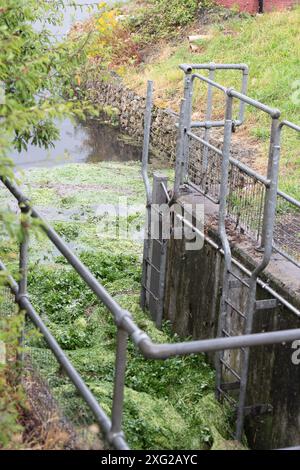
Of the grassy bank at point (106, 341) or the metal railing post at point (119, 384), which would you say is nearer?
the metal railing post at point (119, 384)

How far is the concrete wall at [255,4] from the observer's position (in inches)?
808

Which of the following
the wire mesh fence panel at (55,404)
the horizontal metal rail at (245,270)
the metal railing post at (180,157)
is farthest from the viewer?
the metal railing post at (180,157)

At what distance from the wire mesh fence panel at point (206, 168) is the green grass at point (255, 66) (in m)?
3.32

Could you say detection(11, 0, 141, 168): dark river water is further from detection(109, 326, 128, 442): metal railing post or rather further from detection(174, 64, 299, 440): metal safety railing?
detection(109, 326, 128, 442): metal railing post

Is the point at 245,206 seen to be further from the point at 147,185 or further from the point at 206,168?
the point at 147,185

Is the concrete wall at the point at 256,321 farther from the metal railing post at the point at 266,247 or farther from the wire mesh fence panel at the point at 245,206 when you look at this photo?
the wire mesh fence panel at the point at 245,206

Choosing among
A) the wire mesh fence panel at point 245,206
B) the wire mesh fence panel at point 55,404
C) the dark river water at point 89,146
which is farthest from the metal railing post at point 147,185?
the dark river water at point 89,146

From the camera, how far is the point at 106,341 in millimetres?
8500

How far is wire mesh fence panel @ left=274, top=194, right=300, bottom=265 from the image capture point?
7.53m

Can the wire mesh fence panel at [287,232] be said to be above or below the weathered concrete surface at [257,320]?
above

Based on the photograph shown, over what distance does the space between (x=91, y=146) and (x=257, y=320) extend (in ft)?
41.6

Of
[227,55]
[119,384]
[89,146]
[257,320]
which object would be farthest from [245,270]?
[227,55]

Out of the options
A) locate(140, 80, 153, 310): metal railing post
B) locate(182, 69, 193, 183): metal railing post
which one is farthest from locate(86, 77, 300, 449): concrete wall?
locate(182, 69, 193, 183): metal railing post

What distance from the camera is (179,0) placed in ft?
76.4
